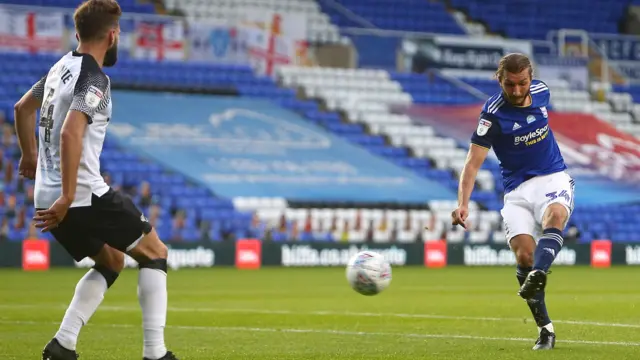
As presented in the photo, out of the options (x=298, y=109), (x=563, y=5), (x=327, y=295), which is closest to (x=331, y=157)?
(x=298, y=109)

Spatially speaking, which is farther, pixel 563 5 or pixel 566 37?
pixel 563 5

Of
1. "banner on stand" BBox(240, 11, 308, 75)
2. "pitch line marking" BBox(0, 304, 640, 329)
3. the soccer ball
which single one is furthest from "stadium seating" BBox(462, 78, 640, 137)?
the soccer ball

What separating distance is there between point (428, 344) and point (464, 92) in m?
28.0

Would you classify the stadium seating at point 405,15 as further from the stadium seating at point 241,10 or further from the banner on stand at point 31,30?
the banner on stand at point 31,30

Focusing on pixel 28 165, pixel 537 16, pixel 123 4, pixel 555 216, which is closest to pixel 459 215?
pixel 555 216

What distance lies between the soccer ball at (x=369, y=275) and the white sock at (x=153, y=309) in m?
3.35

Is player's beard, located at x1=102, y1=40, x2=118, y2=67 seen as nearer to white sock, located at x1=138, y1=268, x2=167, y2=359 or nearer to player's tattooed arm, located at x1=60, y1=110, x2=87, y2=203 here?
player's tattooed arm, located at x1=60, y1=110, x2=87, y2=203

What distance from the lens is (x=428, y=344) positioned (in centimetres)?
1007

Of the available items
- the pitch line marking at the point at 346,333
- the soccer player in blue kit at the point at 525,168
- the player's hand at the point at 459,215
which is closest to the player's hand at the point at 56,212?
the player's hand at the point at 459,215

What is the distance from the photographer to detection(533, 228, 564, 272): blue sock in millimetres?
9070

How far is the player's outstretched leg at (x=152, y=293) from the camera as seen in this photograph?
24.0ft

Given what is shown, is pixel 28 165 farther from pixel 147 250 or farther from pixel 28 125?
pixel 147 250

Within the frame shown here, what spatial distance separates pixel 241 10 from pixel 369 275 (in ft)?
77.1

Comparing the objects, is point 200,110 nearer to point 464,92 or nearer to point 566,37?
point 464,92
